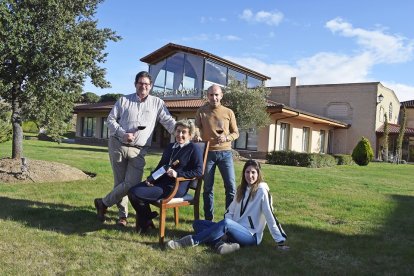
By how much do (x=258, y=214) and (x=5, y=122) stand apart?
24.4 ft

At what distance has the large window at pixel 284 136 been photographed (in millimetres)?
23730

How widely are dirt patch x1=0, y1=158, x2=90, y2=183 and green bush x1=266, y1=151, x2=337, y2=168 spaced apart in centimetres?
1160

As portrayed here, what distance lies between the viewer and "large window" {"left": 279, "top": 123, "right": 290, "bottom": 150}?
23.7m

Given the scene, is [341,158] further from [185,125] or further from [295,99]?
[185,125]

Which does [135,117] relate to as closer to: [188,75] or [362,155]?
[362,155]

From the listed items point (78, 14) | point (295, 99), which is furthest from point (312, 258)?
point (295, 99)

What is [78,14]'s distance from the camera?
9242mm

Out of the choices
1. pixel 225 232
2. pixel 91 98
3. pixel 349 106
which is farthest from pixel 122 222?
pixel 91 98

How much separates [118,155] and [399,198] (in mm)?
6469

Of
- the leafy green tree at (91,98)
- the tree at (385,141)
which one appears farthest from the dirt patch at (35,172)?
the leafy green tree at (91,98)

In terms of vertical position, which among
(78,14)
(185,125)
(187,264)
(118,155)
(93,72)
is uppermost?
(78,14)

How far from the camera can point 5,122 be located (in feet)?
31.7

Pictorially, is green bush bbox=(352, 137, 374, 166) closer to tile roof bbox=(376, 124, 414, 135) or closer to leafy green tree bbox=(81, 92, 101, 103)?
tile roof bbox=(376, 124, 414, 135)

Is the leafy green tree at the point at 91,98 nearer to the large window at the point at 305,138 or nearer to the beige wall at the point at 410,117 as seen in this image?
the large window at the point at 305,138
